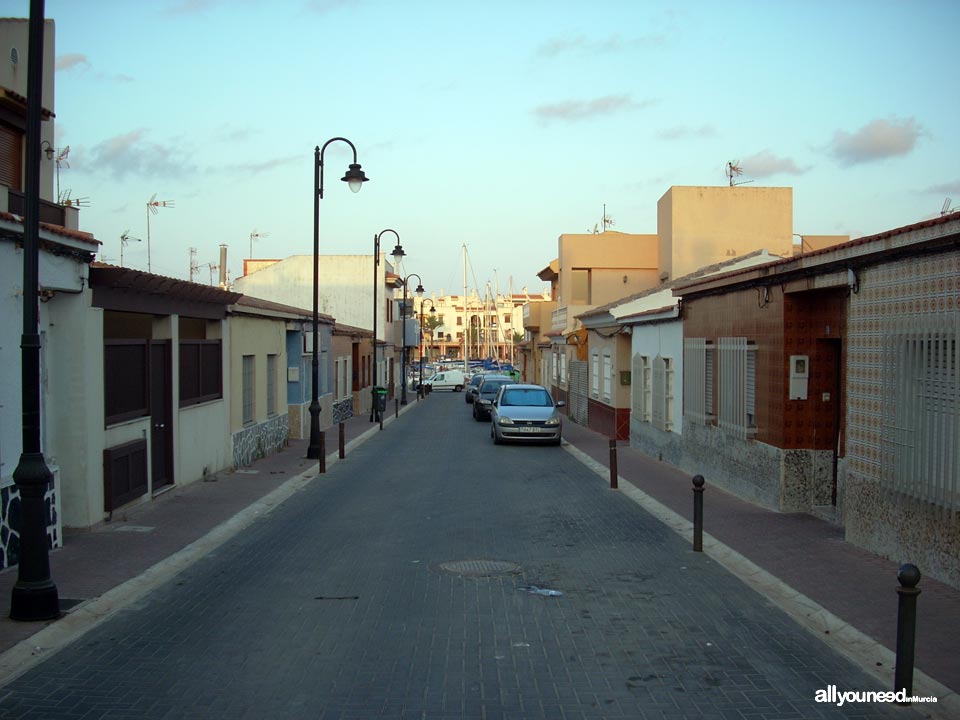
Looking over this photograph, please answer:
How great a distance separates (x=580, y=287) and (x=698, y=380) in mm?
26565

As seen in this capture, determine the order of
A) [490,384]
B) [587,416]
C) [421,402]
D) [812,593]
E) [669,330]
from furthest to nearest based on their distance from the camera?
[421,402] → [490,384] → [587,416] → [669,330] → [812,593]

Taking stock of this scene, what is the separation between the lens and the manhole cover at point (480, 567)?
9197mm

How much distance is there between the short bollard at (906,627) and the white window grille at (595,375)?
2381 cm

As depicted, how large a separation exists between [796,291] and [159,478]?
10.2 meters

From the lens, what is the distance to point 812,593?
27.1ft

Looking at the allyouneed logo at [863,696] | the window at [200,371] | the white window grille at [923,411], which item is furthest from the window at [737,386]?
the window at [200,371]

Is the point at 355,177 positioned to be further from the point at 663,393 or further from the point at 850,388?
the point at 850,388

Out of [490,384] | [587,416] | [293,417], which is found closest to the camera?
[293,417]

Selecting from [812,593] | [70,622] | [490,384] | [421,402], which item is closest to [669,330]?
[812,593]

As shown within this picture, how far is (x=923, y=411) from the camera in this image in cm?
867

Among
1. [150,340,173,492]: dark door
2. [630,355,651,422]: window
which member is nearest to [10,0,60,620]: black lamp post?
[150,340,173,492]: dark door

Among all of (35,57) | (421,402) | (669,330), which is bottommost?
(421,402)

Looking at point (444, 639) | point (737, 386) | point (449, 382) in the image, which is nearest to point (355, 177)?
point (737, 386)

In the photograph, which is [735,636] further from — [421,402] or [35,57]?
[421,402]
